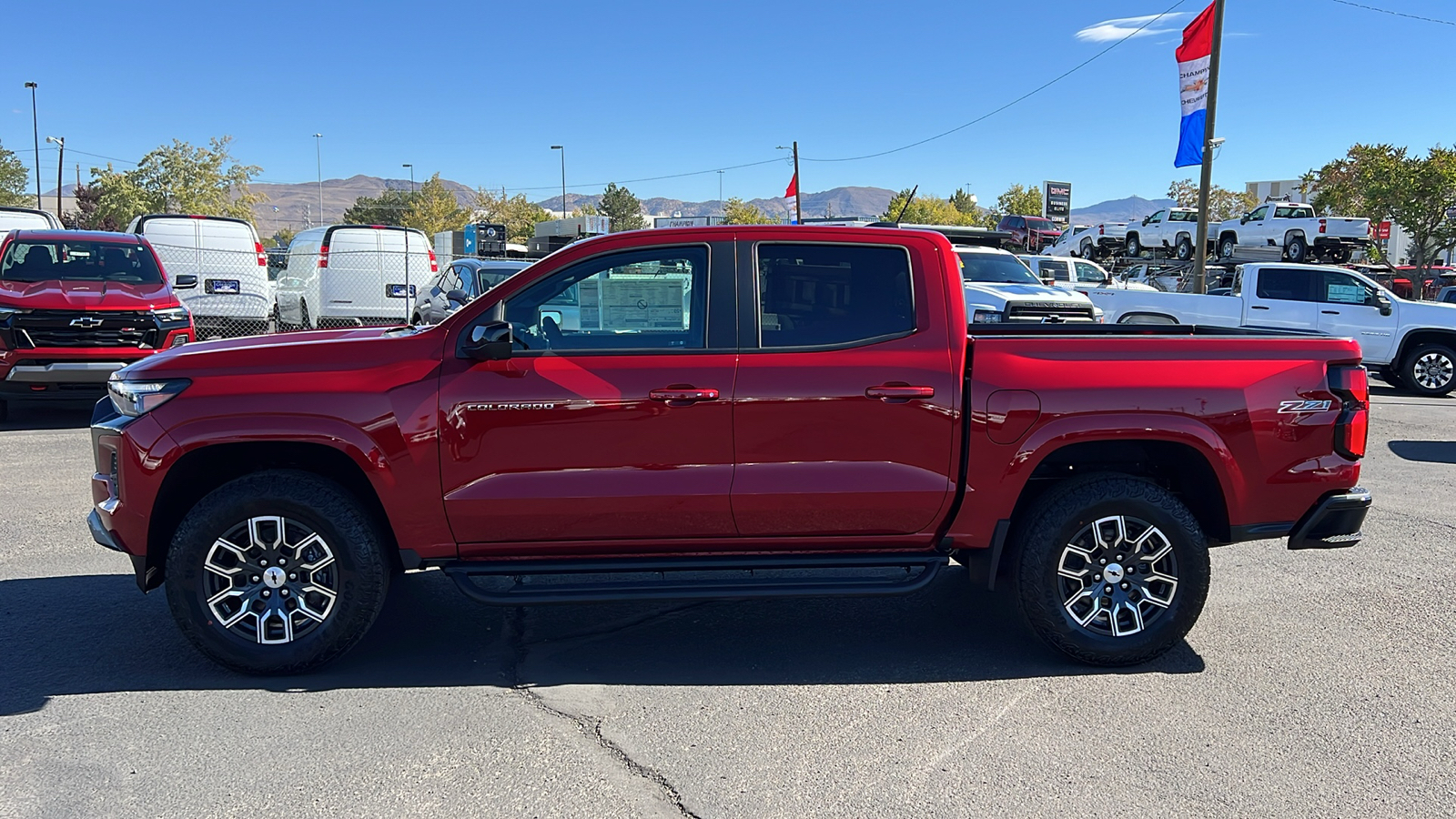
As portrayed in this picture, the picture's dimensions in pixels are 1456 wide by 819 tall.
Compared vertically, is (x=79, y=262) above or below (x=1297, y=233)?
below

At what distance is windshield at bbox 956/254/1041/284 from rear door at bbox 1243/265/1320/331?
13.0ft

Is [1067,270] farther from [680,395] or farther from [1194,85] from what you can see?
[680,395]

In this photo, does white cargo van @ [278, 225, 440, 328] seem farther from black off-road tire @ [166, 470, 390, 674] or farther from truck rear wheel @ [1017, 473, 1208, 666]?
truck rear wheel @ [1017, 473, 1208, 666]

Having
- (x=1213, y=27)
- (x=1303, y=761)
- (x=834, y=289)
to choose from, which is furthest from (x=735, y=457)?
(x=1213, y=27)

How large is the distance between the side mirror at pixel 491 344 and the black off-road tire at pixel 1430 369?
1629 cm

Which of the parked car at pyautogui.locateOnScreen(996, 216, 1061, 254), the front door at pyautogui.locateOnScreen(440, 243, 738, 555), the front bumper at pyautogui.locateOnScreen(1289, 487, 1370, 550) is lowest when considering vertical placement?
the front bumper at pyautogui.locateOnScreen(1289, 487, 1370, 550)

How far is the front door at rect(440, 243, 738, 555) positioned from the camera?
438 cm

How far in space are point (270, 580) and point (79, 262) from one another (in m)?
9.13

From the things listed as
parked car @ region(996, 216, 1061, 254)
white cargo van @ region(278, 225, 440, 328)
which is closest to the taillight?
white cargo van @ region(278, 225, 440, 328)

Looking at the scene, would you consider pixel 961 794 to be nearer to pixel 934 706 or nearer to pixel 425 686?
pixel 934 706

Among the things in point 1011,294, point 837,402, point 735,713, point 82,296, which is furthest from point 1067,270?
point 735,713

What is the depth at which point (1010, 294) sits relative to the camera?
13984mm

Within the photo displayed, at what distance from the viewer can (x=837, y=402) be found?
175 inches

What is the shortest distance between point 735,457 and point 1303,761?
2335 mm
